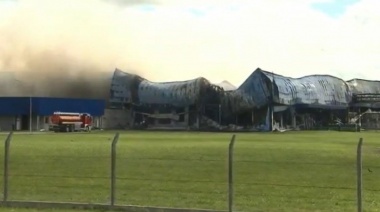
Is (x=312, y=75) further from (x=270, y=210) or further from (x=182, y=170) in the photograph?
(x=270, y=210)

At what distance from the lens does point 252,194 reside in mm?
21000

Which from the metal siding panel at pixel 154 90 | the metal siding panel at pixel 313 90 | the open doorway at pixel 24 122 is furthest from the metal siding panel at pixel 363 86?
the open doorway at pixel 24 122

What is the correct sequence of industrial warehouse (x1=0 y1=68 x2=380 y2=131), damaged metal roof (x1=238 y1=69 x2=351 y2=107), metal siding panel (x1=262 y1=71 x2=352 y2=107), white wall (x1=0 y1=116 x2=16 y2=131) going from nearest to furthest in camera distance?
white wall (x1=0 y1=116 x2=16 y2=131)
industrial warehouse (x1=0 y1=68 x2=380 y2=131)
damaged metal roof (x1=238 y1=69 x2=351 y2=107)
metal siding panel (x1=262 y1=71 x2=352 y2=107)

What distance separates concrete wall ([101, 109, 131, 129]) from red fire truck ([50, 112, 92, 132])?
37.3 metres

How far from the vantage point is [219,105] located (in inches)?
6353

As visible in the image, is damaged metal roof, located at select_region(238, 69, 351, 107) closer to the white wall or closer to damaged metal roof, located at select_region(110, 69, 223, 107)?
damaged metal roof, located at select_region(110, 69, 223, 107)

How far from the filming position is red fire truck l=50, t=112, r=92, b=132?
11600cm

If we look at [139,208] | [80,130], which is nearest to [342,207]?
[139,208]

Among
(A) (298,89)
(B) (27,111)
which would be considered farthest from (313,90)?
(B) (27,111)

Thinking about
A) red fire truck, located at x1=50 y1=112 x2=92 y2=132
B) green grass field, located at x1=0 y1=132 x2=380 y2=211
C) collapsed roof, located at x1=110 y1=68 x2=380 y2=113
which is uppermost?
collapsed roof, located at x1=110 y1=68 x2=380 y2=113

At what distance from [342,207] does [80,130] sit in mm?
106133

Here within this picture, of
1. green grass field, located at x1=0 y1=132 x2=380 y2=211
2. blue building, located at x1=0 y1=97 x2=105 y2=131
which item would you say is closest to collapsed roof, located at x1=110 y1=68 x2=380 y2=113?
blue building, located at x1=0 y1=97 x2=105 y2=131

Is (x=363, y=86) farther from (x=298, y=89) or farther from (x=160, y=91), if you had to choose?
(x=160, y=91)

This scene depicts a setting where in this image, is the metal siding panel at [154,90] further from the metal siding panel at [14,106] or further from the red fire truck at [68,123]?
the red fire truck at [68,123]
